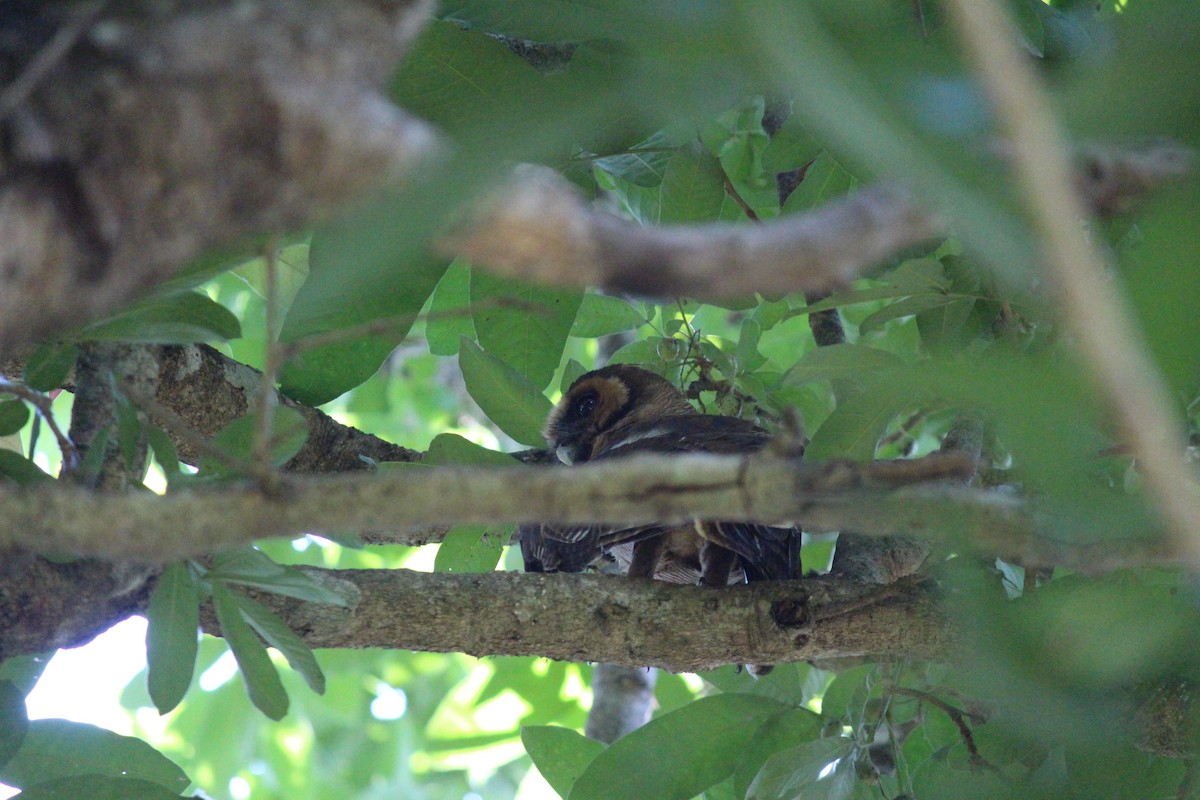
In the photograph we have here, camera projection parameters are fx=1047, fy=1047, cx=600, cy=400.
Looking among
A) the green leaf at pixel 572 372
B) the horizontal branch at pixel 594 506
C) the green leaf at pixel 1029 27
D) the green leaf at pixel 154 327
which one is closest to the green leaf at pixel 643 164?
the green leaf at pixel 572 372

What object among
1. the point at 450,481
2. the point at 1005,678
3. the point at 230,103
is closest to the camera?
the point at 230,103

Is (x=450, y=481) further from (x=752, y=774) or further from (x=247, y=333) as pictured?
(x=247, y=333)

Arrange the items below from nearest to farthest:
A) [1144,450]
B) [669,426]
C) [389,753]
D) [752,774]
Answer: [1144,450]
[752,774]
[669,426]
[389,753]

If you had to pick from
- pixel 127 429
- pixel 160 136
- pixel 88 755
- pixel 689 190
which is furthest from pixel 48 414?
pixel 689 190

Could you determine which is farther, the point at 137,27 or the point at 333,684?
the point at 333,684

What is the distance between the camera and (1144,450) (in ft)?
2.26

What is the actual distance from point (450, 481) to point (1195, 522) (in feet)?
2.37

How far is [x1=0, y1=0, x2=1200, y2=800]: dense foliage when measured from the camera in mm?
927

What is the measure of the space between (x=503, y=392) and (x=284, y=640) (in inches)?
31.4

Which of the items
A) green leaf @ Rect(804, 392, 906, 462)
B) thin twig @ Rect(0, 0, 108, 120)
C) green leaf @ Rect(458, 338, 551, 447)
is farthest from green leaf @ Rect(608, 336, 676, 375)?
thin twig @ Rect(0, 0, 108, 120)

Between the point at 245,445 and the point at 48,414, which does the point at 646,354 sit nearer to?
the point at 245,445

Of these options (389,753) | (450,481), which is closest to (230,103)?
(450,481)

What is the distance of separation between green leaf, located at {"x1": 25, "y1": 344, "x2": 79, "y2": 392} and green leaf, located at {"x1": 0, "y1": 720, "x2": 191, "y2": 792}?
0.70m

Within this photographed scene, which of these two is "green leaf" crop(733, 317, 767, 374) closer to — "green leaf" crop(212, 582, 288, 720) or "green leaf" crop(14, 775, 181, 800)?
"green leaf" crop(212, 582, 288, 720)
